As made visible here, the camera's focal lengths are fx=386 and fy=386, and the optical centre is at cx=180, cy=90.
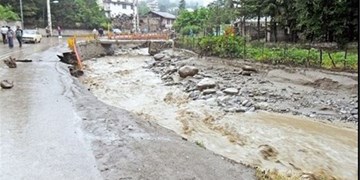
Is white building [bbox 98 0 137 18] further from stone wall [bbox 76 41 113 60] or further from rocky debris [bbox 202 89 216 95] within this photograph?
rocky debris [bbox 202 89 216 95]

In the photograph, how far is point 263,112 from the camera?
1365cm

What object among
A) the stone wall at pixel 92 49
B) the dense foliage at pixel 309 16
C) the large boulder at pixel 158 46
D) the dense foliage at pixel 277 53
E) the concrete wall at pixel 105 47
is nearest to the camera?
the dense foliage at pixel 277 53

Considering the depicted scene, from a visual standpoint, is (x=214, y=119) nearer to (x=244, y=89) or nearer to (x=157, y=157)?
(x=244, y=89)

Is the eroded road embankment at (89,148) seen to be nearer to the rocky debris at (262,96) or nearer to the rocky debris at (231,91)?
the rocky debris at (262,96)

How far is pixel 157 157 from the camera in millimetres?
6750

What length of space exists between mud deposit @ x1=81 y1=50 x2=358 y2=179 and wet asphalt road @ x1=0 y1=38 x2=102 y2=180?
301 cm

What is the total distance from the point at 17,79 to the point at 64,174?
10.6 metres

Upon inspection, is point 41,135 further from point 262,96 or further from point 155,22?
point 155,22

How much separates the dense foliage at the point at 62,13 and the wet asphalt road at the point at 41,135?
41488 mm

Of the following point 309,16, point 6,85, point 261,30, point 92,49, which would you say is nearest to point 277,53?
point 309,16

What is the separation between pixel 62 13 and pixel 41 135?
5129 cm

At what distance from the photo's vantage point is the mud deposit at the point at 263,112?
908cm

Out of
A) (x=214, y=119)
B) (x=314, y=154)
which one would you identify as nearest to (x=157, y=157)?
(x=314, y=154)

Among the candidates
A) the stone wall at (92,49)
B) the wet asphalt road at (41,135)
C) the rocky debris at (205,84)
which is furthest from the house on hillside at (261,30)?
the wet asphalt road at (41,135)
